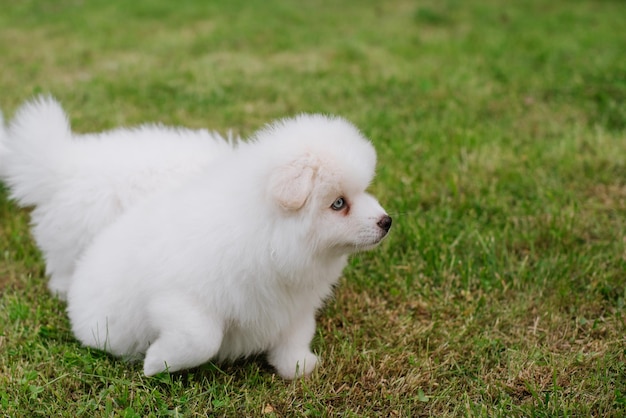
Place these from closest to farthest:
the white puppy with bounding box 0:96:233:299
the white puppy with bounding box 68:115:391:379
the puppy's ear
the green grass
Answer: the puppy's ear, the white puppy with bounding box 68:115:391:379, the green grass, the white puppy with bounding box 0:96:233:299

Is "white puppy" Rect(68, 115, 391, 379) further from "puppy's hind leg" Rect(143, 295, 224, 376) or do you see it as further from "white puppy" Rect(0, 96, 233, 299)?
"white puppy" Rect(0, 96, 233, 299)

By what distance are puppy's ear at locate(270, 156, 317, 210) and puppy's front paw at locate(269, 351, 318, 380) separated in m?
0.76

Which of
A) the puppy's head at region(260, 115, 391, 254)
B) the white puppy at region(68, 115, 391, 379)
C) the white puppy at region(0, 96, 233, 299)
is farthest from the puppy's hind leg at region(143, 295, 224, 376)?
the white puppy at region(0, 96, 233, 299)

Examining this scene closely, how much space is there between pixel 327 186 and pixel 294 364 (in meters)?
0.82

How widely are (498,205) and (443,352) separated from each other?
1.39m

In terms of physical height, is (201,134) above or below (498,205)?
above

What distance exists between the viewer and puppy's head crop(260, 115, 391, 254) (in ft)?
7.39

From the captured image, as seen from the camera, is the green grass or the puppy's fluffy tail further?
the puppy's fluffy tail

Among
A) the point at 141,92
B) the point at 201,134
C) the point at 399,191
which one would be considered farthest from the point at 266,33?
the point at 201,134

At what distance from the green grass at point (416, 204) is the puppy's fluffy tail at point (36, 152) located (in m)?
0.52

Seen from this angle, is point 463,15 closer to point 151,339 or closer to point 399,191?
point 399,191

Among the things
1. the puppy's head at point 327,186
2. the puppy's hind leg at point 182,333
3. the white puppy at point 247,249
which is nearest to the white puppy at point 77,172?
the white puppy at point 247,249

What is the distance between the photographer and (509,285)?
327 centimetres

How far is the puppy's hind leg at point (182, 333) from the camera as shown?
7.84 feet
